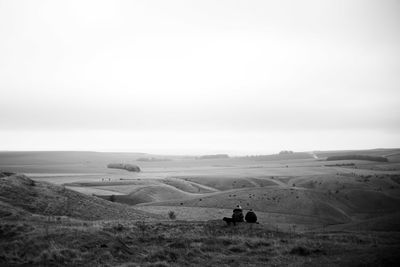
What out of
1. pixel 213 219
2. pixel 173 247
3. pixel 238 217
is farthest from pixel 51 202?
pixel 238 217

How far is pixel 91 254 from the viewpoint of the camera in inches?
674

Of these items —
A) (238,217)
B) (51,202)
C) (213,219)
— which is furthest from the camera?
(213,219)

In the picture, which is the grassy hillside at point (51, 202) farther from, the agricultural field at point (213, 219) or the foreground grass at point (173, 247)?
the foreground grass at point (173, 247)

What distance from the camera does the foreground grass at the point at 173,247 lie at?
16562 mm

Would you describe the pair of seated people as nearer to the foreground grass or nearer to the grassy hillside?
the foreground grass

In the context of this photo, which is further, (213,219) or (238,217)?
(213,219)

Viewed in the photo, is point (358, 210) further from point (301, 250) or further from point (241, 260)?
point (241, 260)

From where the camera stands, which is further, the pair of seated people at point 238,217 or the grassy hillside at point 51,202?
the grassy hillside at point 51,202

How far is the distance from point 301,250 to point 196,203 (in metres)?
31.7

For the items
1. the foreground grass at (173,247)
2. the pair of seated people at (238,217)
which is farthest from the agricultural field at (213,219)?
the pair of seated people at (238,217)

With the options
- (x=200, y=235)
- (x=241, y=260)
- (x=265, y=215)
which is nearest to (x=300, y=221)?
(x=265, y=215)

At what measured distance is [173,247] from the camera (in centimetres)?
1973

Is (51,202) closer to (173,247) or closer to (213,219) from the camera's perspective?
(213,219)

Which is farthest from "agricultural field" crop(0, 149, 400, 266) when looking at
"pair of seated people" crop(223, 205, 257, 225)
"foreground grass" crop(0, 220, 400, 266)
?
"pair of seated people" crop(223, 205, 257, 225)
